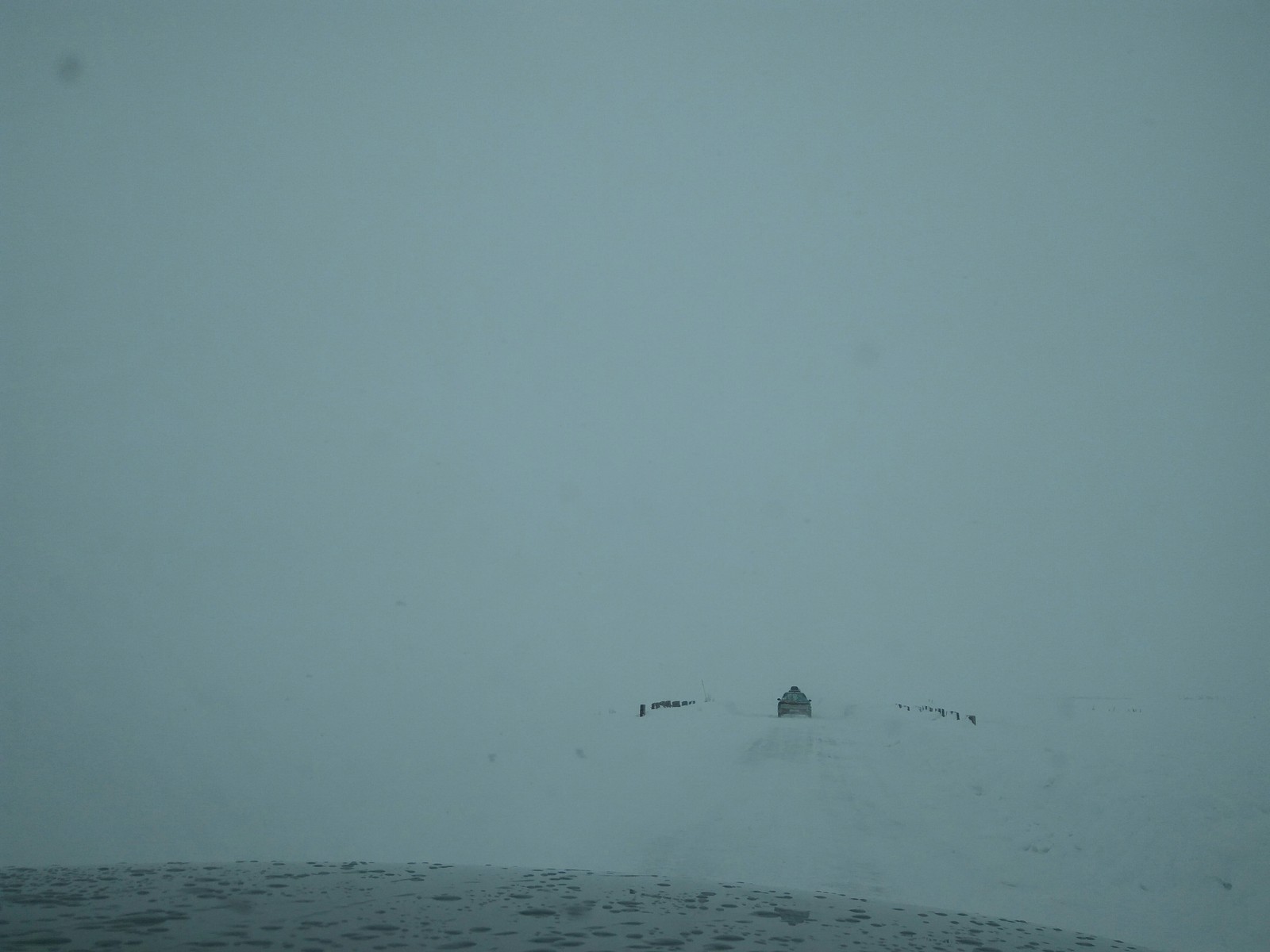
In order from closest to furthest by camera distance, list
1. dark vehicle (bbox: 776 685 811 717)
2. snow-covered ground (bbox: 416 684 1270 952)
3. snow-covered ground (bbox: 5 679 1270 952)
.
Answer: snow-covered ground (bbox: 416 684 1270 952) < snow-covered ground (bbox: 5 679 1270 952) < dark vehicle (bbox: 776 685 811 717)

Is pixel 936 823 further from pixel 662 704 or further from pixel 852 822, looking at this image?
pixel 662 704

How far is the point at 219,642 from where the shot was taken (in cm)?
6103

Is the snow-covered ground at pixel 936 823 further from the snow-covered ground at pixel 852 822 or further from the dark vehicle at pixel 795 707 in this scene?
the dark vehicle at pixel 795 707

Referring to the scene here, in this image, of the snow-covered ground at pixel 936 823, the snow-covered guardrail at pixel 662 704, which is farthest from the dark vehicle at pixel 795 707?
the snow-covered ground at pixel 936 823

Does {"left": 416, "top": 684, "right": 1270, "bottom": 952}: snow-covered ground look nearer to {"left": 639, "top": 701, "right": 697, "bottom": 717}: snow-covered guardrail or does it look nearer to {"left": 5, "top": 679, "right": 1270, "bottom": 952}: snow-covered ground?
{"left": 5, "top": 679, "right": 1270, "bottom": 952}: snow-covered ground

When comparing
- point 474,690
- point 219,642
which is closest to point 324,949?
point 474,690

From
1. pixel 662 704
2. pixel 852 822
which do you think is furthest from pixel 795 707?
pixel 852 822

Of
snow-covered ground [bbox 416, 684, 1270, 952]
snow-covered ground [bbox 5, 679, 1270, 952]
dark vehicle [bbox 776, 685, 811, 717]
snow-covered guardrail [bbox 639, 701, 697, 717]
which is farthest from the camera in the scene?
snow-covered guardrail [bbox 639, 701, 697, 717]

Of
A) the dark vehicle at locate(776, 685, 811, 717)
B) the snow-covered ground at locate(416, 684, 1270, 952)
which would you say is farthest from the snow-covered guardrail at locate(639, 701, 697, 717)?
the snow-covered ground at locate(416, 684, 1270, 952)

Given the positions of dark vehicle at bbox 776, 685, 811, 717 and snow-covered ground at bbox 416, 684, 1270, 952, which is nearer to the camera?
snow-covered ground at bbox 416, 684, 1270, 952

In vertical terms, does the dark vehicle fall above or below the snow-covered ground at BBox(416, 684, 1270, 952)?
above

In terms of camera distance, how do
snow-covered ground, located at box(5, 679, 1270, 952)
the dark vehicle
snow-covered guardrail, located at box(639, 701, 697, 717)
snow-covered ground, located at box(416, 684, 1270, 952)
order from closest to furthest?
snow-covered ground, located at box(416, 684, 1270, 952), snow-covered ground, located at box(5, 679, 1270, 952), the dark vehicle, snow-covered guardrail, located at box(639, 701, 697, 717)

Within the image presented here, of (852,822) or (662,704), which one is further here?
(662,704)

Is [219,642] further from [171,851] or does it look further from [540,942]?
[540,942]
